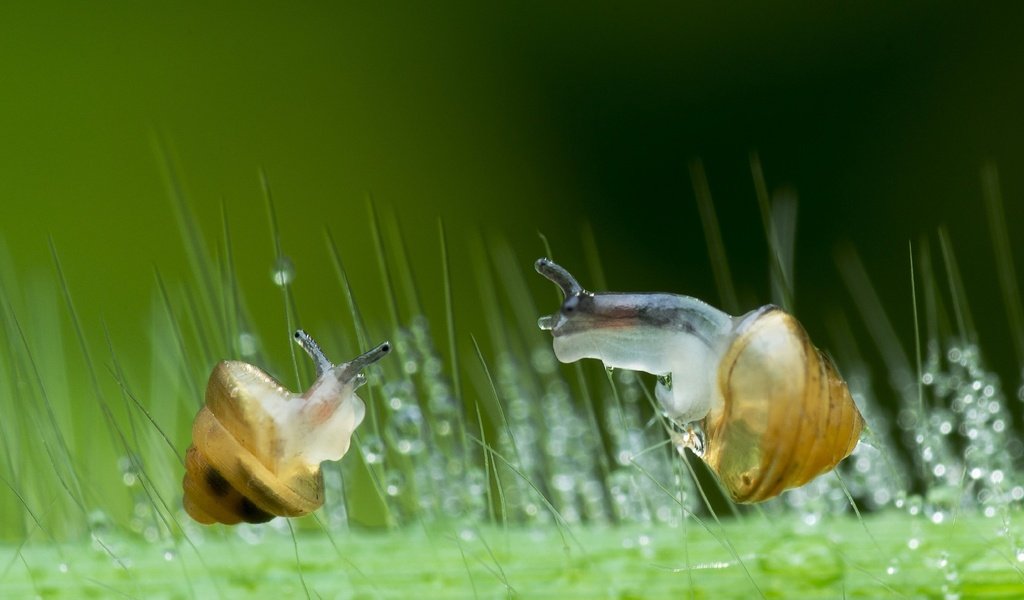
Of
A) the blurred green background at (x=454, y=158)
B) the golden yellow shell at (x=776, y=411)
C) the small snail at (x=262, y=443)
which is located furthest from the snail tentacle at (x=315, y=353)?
the blurred green background at (x=454, y=158)

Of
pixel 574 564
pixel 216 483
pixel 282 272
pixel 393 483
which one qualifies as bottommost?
pixel 574 564

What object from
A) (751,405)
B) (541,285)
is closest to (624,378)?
(751,405)

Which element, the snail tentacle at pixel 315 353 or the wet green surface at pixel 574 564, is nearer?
the snail tentacle at pixel 315 353

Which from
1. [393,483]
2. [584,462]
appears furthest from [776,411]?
[584,462]

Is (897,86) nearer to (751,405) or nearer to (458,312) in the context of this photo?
(458,312)

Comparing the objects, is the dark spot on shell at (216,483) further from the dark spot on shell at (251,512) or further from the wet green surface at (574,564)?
the wet green surface at (574,564)

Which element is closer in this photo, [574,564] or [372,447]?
[372,447]

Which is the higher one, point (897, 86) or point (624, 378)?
point (897, 86)

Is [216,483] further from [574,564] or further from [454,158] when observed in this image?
[454,158]
